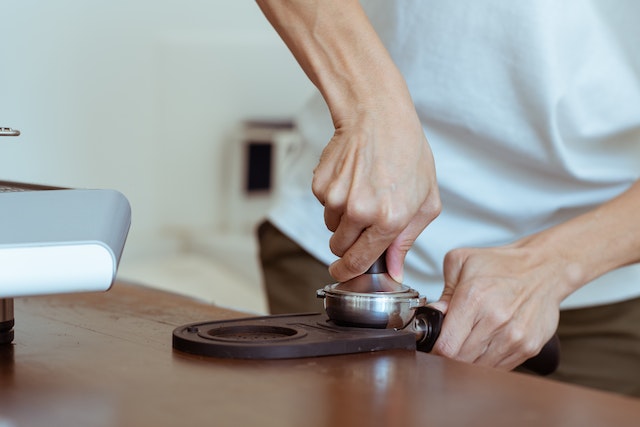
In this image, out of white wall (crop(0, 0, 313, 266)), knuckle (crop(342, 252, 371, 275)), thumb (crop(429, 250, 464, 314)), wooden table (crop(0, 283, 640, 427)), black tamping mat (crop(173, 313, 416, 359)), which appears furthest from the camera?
white wall (crop(0, 0, 313, 266))

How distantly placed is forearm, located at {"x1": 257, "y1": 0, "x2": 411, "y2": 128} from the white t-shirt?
1.07ft

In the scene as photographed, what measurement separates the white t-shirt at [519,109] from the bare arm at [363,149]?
12.9 inches

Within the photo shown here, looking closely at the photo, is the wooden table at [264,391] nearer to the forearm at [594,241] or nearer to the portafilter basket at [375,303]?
the portafilter basket at [375,303]

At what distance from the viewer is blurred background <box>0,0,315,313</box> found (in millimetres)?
2285

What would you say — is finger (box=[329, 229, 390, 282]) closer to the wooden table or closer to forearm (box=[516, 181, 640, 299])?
A: the wooden table

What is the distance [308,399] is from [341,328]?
0.16 meters

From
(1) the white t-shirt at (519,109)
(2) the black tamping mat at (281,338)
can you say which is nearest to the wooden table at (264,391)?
(2) the black tamping mat at (281,338)

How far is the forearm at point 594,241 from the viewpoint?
975 millimetres

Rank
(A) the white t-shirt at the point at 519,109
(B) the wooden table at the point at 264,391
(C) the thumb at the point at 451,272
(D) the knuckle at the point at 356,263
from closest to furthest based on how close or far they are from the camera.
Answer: (B) the wooden table at the point at 264,391, (D) the knuckle at the point at 356,263, (C) the thumb at the point at 451,272, (A) the white t-shirt at the point at 519,109

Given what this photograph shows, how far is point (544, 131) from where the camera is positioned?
3.71ft

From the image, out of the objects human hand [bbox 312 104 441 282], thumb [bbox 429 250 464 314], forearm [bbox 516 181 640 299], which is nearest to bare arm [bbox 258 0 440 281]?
human hand [bbox 312 104 441 282]

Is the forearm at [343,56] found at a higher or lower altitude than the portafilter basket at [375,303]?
higher

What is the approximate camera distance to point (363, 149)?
0.76 meters

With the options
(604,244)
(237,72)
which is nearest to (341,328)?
(604,244)
